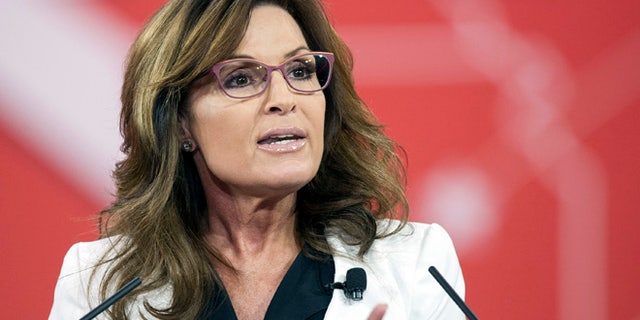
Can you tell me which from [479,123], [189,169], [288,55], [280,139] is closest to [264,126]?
[280,139]

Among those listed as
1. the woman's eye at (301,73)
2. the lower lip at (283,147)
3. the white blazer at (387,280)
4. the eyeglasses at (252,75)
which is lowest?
the white blazer at (387,280)

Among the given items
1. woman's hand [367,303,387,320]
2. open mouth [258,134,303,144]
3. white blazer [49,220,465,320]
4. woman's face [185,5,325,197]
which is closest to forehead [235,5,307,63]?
woman's face [185,5,325,197]

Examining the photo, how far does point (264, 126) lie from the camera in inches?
66.7

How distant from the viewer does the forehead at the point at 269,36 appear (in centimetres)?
172

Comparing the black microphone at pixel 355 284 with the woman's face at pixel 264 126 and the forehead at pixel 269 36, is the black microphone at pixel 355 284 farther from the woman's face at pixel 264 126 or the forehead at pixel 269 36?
the forehead at pixel 269 36

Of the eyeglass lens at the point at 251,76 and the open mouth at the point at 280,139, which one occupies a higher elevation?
the eyeglass lens at the point at 251,76

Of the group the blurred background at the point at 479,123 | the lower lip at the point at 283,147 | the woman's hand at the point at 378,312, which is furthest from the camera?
the blurred background at the point at 479,123

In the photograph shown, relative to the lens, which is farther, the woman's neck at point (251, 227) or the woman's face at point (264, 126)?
the woman's neck at point (251, 227)

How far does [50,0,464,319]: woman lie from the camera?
67.6 inches

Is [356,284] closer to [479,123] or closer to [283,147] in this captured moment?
[283,147]

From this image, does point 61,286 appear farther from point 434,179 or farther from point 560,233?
point 560,233

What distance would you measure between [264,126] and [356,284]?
12.4 inches

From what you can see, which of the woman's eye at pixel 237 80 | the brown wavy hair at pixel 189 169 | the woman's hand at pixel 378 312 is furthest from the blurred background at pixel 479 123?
the woman's hand at pixel 378 312

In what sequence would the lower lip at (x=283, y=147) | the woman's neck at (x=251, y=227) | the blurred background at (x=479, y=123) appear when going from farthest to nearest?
the blurred background at (x=479, y=123), the woman's neck at (x=251, y=227), the lower lip at (x=283, y=147)
